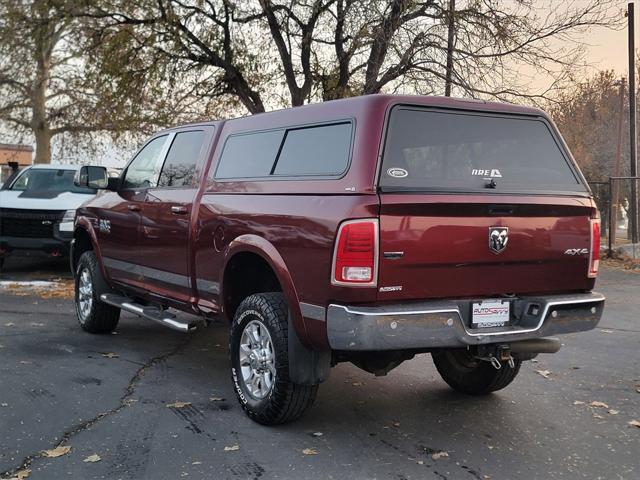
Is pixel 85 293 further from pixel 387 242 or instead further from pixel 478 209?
pixel 478 209

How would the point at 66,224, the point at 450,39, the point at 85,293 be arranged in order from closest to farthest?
→ the point at 85,293
the point at 66,224
the point at 450,39

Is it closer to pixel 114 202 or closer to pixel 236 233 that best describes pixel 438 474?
pixel 236 233

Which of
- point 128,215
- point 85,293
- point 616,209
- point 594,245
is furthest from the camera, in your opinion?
point 616,209

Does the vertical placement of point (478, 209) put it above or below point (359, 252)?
above

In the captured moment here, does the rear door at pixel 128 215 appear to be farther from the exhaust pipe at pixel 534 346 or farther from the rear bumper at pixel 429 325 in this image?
the exhaust pipe at pixel 534 346

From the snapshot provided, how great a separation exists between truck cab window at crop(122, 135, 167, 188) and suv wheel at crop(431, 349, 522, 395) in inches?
113

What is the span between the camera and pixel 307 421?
4.57 meters

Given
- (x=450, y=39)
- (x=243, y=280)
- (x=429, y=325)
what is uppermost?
(x=450, y=39)

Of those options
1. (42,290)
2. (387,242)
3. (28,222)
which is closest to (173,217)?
(387,242)

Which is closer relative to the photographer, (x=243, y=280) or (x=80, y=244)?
(x=243, y=280)

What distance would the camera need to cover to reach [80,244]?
7.56m

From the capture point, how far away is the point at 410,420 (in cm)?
463

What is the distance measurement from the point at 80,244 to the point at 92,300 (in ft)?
2.90

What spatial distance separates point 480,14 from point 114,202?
1064 centimetres
